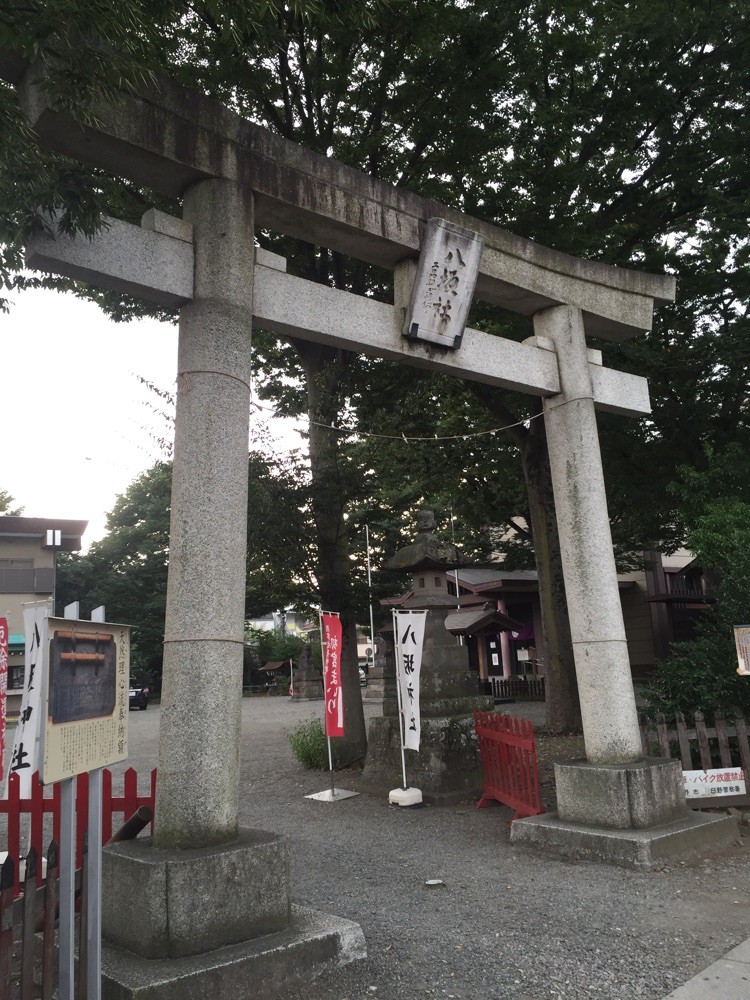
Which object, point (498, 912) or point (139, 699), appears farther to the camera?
point (139, 699)

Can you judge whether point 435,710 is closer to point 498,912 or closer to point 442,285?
point 498,912

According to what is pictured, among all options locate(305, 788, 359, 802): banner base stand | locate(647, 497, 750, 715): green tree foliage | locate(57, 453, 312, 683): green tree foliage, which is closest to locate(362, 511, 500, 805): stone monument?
locate(305, 788, 359, 802): banner base stand

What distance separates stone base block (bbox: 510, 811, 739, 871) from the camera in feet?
18.3

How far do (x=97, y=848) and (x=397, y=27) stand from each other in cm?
1012

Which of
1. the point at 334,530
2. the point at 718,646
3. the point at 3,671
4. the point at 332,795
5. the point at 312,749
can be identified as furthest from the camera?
the point at 312,749

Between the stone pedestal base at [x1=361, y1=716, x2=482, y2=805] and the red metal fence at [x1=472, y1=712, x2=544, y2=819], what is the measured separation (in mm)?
349

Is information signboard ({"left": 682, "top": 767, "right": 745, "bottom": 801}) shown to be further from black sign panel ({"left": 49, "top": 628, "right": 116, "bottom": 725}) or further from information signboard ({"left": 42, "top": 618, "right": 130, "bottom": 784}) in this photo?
black sign panel ({"left": 49, "top": 628, "right": 116, "bottom": 725})

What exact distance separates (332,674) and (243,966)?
611cm

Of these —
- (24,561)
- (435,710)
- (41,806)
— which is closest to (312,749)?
(435,710)

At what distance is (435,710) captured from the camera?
936cm

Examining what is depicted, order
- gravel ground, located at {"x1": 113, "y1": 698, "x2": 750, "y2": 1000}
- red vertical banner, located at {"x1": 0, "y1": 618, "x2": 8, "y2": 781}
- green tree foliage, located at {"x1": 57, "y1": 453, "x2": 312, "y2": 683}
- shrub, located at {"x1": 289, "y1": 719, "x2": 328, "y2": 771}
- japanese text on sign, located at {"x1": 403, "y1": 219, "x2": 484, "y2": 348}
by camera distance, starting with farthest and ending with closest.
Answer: green tree foliage, located at {"x1": 57, "y1": 453, "x2": 312, "y2": 683}
shrub, located at {"x1": 289, "y1": 719, "x2": 328, "y2": 771}
red vertical banner, located at {"x1": 0, "y1": 618, "x2": 8, "y2": 781}
japanese text on sign, located at {"x1": 403, "y1": 219, "x2": 484, "y2": 348}
gravel ground, located at {"x1": 113, "y1": 698, "x2": 750, "y2": 1000}

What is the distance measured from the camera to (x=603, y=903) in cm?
479

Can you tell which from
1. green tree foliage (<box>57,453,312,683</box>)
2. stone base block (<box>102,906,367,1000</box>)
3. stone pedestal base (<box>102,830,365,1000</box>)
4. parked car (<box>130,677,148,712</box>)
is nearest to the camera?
stone base block (<box>102,906,367,1000</box>)

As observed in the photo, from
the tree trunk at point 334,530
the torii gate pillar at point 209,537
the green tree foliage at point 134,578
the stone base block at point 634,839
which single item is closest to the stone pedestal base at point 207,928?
the torii gate pillar at point 209,537
